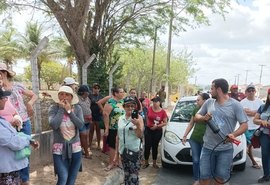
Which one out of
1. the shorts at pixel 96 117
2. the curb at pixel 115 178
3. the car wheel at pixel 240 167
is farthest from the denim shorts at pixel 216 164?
the shorts at pixel 96 117

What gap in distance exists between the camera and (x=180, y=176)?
7.00 meters

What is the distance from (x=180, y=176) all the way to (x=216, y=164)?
8.16 ft

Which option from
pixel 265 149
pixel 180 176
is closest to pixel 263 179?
pixel 265 149

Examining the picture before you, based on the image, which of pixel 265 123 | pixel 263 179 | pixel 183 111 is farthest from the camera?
pixel 183 111

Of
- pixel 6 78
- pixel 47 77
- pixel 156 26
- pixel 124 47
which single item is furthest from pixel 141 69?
pixel 6 78

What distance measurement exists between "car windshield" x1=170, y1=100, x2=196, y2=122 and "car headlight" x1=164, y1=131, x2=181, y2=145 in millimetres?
651

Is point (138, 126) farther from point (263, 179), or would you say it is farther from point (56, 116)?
point (263, 179)

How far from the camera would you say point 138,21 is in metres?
15.2

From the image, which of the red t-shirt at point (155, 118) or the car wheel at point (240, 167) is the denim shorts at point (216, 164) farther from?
the red t-shirt at point (155, 118)

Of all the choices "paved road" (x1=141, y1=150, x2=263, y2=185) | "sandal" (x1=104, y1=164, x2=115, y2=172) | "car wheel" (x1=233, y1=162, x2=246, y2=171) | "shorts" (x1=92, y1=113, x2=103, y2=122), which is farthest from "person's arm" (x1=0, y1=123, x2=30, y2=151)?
"car wheel" (x1=233, y1=162, x2=246, y2=171)

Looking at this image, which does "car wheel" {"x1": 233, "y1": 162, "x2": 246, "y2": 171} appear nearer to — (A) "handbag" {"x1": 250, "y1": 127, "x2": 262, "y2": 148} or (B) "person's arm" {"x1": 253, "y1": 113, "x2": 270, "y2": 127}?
(A) "handbag" {"x1": 250, "y1": 127, "x2": 262, "y2": 148}

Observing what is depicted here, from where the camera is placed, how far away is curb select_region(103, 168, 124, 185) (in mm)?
6025

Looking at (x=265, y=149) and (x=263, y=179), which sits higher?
(x=265, y=149)

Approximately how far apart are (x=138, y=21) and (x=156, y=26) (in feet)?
3.10
